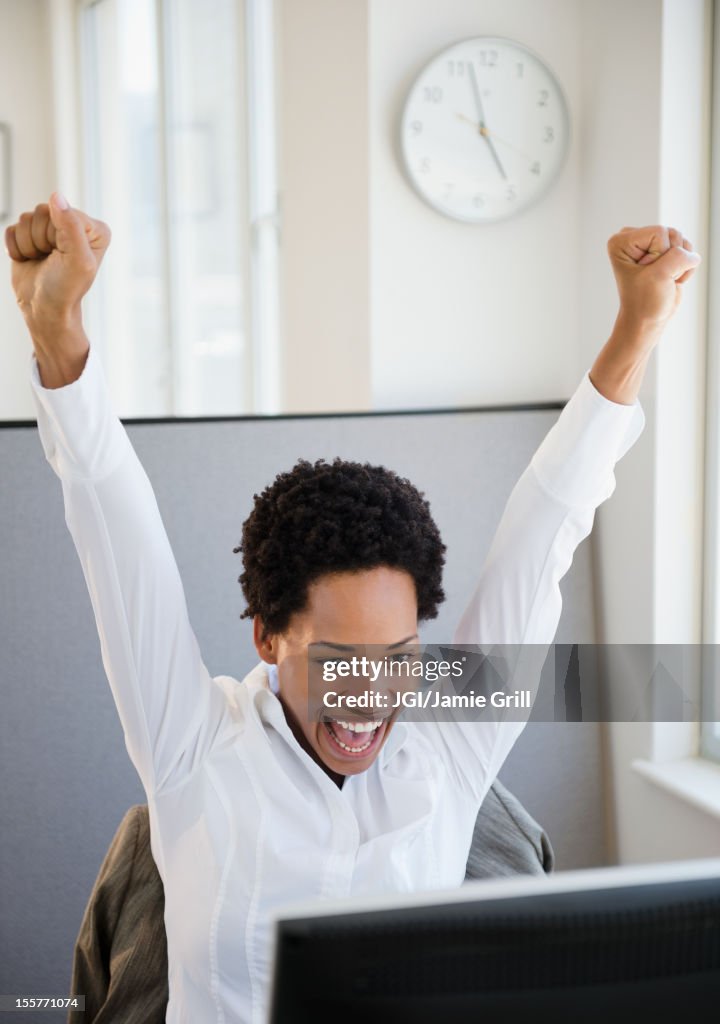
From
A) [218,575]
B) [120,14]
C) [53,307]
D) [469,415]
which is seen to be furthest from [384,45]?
[120,14]

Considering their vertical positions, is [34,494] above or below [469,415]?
below

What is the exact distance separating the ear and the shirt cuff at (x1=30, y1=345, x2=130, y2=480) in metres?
0.24

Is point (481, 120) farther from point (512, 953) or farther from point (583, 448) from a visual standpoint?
point (512, 953)

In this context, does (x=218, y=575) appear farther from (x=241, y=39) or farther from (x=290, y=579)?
(x=241, y=39)

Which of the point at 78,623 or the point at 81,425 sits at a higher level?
the point at 81,425

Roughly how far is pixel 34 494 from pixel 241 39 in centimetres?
214

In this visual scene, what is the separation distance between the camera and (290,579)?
3.43 feet

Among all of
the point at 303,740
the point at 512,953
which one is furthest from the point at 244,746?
the point at 512,953

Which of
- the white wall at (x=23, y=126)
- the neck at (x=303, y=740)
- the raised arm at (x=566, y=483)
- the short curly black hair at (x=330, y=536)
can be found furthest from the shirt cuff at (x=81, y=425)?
the white wall at (x=23, y=126)

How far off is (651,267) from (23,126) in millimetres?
3896

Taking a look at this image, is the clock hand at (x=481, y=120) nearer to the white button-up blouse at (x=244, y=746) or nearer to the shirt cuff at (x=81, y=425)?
the white button-up blouse at (x=244, y=746)

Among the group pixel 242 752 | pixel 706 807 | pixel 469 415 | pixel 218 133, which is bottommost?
pixel 706 807

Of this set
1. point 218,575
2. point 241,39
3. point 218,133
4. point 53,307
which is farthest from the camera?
point 218,133

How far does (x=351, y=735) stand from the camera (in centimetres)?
105
